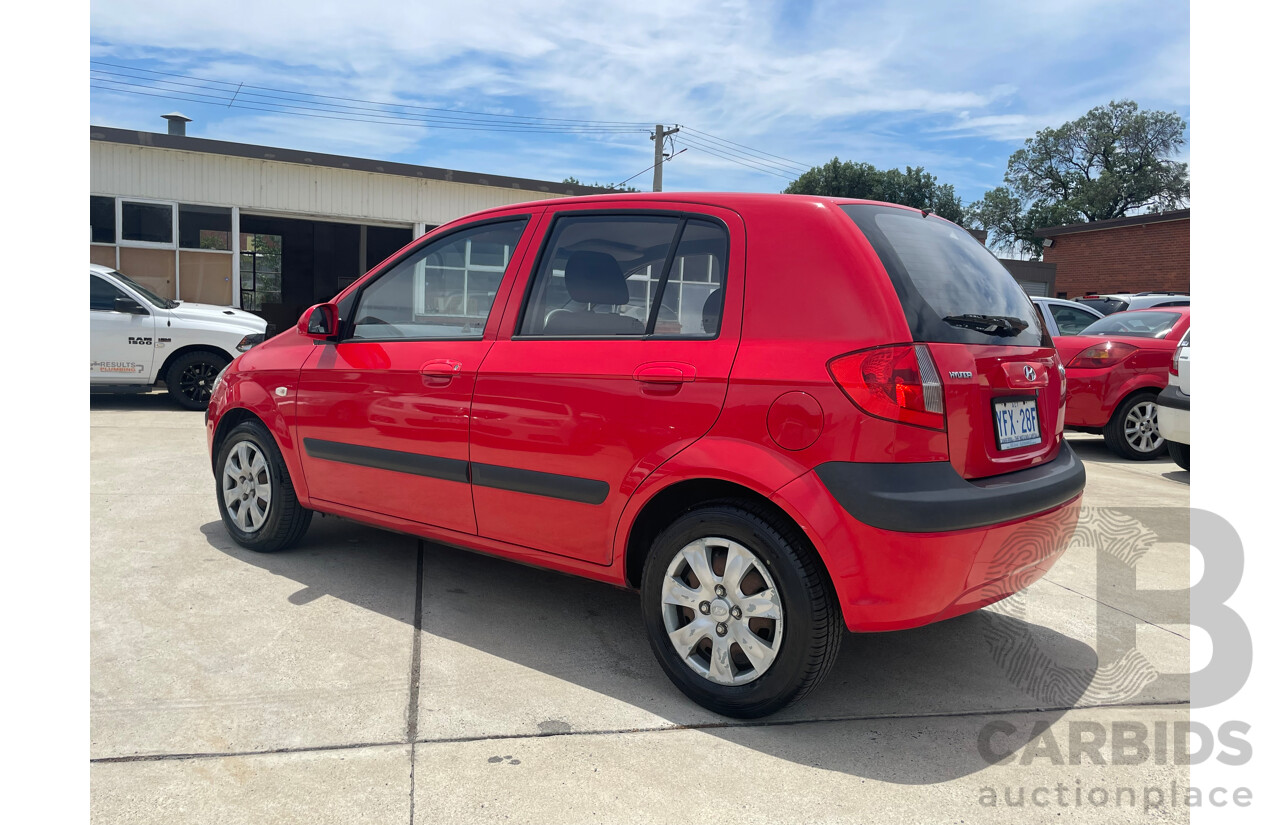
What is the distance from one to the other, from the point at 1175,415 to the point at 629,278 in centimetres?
607

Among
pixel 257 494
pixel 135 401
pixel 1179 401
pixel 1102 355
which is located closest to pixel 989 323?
pixel 257 494

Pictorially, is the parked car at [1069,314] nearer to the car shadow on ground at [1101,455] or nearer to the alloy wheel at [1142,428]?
the car shadow on ground at [1101,455]

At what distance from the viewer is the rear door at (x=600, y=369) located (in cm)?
306

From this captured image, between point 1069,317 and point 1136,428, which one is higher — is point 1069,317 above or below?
above

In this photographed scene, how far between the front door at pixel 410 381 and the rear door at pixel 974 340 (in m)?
1.55

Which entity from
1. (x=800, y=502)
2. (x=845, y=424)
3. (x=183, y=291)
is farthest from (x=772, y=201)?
(x=183, y=291)

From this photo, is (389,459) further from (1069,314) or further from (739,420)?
(1069,314)

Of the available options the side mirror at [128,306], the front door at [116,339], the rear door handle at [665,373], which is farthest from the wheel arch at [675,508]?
the side mirror at [128,306]

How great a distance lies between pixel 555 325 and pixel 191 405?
8.48 metres

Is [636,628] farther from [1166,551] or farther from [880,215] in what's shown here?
[1166,551]

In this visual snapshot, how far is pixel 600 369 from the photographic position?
10.6ft

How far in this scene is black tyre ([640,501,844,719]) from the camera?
280 cm

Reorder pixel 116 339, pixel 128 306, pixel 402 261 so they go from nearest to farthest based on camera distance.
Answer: pixel 402 261
pixel 116 339
pixel 128 306

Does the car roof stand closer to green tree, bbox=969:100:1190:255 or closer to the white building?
the white building
